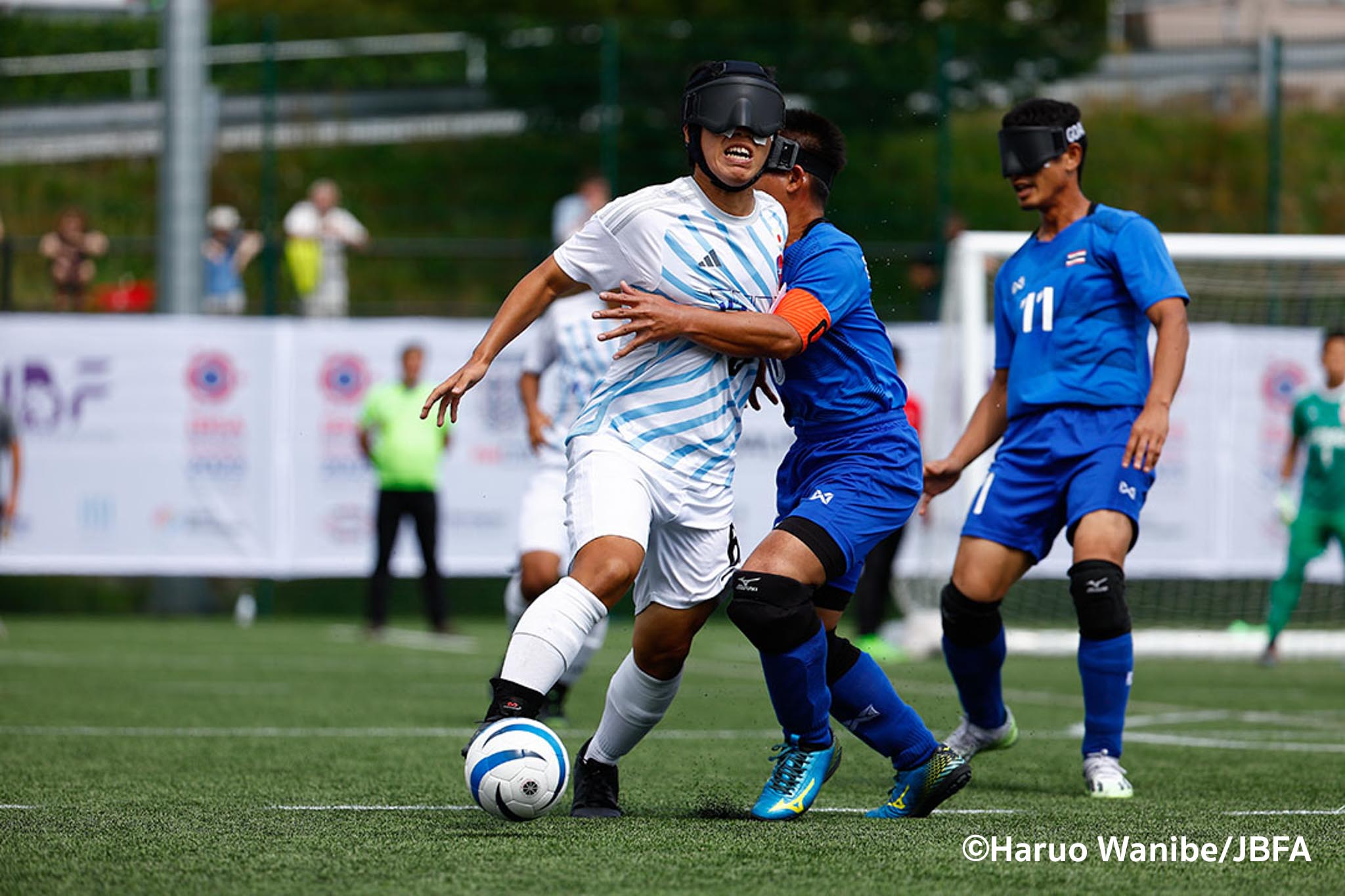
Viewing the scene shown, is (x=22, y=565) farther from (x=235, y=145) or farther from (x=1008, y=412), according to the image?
(x=1008, y=412)

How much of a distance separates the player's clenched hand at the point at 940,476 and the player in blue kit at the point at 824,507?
861 mm

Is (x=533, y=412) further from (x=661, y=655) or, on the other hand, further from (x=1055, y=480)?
(x=661, y=655)

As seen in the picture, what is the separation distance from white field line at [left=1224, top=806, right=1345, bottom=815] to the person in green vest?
10.1 metres

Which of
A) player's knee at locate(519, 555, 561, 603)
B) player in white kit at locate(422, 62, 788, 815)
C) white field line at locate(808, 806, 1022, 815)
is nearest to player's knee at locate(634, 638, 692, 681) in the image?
player in white kit at locate(422, 62, 788, 815)

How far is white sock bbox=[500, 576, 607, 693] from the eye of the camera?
16.1 ft

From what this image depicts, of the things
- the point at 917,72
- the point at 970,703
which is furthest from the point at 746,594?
the point at 917,72

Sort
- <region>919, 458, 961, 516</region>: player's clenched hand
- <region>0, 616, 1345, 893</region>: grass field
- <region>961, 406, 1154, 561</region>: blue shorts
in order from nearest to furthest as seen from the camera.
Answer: <region>0, 616, 1345, 893</region>: grass field < <region>961, 406, 1154, 561</region>: blue shorts < <region>919, 458, 961, 516</region>: player's clenched hand

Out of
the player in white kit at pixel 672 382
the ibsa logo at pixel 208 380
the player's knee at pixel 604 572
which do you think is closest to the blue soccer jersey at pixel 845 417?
the player in white kit at pixel 672 382

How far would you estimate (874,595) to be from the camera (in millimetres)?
14055

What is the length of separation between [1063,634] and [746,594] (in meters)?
9.08

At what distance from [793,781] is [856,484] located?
2.87 feet

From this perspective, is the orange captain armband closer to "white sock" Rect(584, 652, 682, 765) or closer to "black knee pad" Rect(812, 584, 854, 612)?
"black knee pad" Rect(812, 584, 854, 612)

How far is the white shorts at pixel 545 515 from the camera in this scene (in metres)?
8.49

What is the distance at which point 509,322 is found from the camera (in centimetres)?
523
